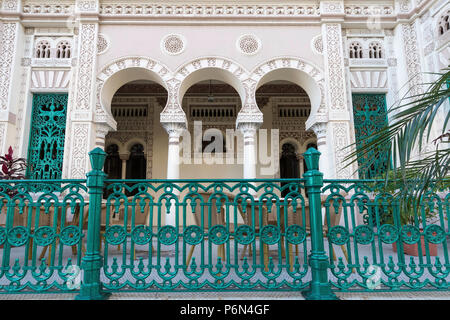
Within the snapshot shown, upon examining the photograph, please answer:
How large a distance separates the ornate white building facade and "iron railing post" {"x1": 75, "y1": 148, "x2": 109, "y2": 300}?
134 inches

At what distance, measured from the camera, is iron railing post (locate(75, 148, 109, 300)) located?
193 centimetres

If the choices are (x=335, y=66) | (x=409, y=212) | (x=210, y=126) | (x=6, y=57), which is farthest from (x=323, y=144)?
(x=6, y=57)

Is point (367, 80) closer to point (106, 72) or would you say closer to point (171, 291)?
point (106, 72)

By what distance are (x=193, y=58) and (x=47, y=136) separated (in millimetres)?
3209

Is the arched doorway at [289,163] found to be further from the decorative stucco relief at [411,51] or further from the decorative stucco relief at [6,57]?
the decorative stucco relief at [6,57]

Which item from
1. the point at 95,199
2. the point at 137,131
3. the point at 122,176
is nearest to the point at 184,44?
the point at 137,131

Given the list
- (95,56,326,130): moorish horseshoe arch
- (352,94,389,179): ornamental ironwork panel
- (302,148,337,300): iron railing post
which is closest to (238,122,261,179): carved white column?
(95,56,326,130): moorish horseshoe arch

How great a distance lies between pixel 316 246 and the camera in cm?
204

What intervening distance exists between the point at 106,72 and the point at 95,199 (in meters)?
4.27

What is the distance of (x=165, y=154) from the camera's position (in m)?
8.05

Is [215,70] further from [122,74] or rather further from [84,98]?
[84,98]

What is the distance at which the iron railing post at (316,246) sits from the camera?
1.93 metres
